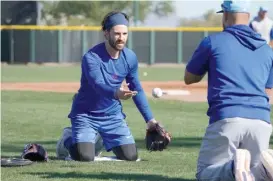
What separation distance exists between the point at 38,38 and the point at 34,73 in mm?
6467

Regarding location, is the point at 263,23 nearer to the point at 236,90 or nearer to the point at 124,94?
the point at 124,94

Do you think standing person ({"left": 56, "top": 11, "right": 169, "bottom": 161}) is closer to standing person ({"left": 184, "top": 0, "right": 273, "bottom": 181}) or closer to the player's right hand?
the player's right hand

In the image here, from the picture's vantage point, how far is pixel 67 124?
13539 mm

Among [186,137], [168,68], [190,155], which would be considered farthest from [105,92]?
[168,68]

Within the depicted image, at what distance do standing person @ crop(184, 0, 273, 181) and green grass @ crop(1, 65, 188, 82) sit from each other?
2179 centimetres

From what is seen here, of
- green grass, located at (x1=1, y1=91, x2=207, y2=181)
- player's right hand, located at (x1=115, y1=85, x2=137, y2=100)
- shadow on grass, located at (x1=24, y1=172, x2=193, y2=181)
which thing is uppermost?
player's right hand, located at (x1=115, y1=85, x2=137, y2=100)

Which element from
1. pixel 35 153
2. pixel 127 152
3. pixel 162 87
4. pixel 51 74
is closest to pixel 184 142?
pixel 127 152

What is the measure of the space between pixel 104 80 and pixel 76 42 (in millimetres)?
31006

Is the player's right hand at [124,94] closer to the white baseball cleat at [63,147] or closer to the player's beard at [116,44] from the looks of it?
the player's beard at [116,44]

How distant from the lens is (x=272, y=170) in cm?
641

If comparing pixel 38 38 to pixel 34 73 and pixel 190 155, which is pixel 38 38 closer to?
pixel 34 73

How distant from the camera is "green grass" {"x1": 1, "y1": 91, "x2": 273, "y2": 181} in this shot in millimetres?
7945

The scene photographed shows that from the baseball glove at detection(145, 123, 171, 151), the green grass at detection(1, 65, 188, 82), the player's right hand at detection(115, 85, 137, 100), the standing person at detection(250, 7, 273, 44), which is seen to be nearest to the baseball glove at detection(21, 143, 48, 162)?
the baseball glove at detection(145, 123, 171, 151)

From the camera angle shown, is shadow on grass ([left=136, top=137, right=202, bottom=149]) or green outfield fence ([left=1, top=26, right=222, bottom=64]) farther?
green outfield fence ([left=1, top=26, right=222, bottom=64])
